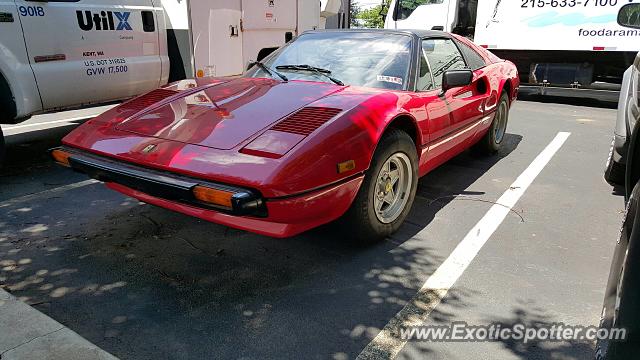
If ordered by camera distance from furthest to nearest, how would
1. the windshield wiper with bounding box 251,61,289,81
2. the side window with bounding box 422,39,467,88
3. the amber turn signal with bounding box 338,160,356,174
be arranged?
the side window with bounding box 422,39,467,88, the windshield wiper with bounding box 251,61,289,81, the amber turn signal with bounding box 338,160,356,174

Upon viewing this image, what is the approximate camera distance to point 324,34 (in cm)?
430

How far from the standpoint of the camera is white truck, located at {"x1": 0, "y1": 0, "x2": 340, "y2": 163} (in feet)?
15.4

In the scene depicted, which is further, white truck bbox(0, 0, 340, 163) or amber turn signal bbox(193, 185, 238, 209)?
Result: white truck bbox(0, 0, 340, 163)

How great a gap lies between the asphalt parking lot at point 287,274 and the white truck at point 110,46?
1059 mm

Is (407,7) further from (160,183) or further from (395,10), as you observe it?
(160,183)

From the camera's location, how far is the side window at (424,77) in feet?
12.2

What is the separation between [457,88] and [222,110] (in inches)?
83.5

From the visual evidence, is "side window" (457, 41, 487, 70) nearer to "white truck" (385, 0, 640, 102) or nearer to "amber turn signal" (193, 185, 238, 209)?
"amber turn signal" (193, 185, 238, 209)

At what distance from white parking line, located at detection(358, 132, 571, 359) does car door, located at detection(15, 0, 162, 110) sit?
14.2 feet

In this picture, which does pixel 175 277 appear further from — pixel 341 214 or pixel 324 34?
pixel 324 34

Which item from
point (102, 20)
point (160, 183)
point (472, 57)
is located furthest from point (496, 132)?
point (102, 20)

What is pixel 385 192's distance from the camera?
134 inches

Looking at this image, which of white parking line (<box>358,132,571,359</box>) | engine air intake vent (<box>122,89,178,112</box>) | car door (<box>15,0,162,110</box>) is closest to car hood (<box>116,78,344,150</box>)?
engine air intake vent (<box>122,89,178,112</box>)

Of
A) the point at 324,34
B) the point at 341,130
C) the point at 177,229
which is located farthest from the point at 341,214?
the point at 324,34
